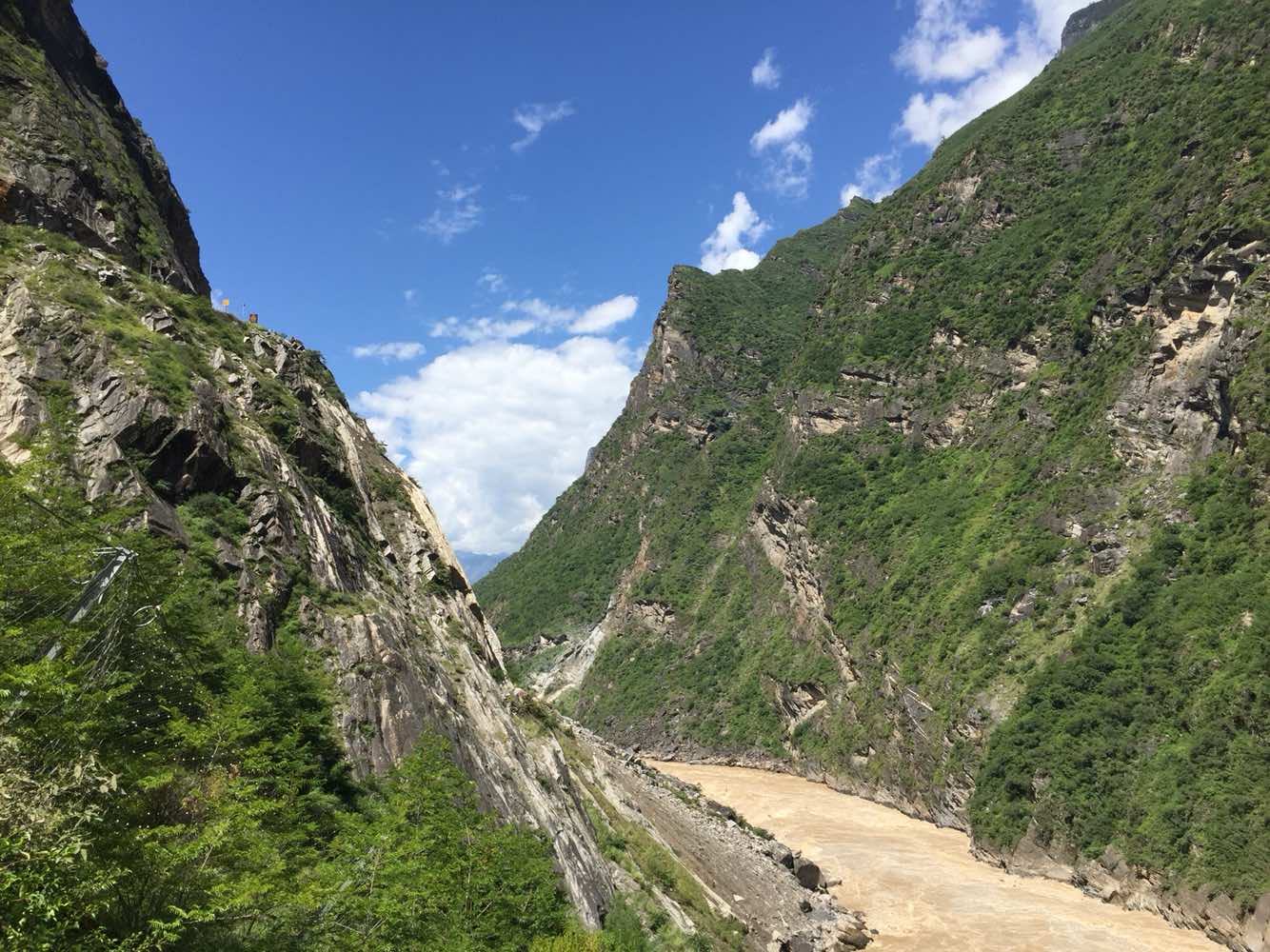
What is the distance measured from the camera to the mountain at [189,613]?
8.12m

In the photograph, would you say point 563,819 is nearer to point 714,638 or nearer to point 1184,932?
point 1184,932

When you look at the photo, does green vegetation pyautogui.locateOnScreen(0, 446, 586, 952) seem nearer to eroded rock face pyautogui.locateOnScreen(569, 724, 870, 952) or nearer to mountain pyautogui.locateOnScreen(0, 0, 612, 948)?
mountain pyautogui.locateOnScreen(0, 0, 612, 948)

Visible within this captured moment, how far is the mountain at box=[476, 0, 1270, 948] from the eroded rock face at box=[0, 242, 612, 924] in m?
31.7

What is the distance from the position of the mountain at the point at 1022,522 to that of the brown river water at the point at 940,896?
1.83 m

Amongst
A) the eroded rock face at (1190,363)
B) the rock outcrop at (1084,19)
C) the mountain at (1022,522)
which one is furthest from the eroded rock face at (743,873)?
the rock outcrop at (1084,19)

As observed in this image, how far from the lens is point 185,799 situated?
9.97 m

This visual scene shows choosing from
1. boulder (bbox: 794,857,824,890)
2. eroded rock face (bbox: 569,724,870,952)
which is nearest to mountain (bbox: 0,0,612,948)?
eroded rock face (bbox: 569,724,870,952)

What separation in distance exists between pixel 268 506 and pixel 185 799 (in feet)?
42.6

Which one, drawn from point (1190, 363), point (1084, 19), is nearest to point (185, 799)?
point (1190, 363)

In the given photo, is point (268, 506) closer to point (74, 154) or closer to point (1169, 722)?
point (74, 154)

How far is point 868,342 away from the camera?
95.1 m

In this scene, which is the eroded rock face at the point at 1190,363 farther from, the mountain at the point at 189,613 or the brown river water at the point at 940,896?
the mountain at the point at 189,613

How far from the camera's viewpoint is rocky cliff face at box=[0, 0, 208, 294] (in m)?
25.8

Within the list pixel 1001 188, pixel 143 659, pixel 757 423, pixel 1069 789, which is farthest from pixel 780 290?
pixel 143 659
